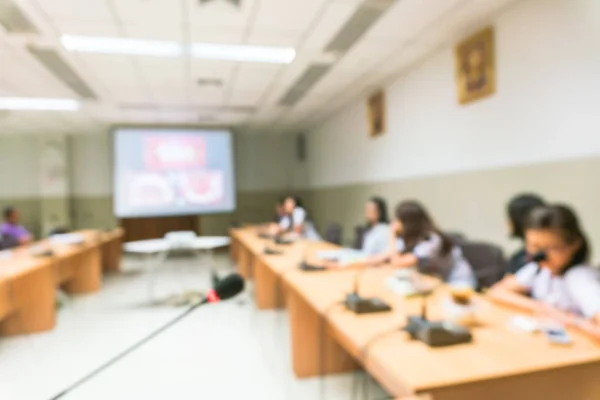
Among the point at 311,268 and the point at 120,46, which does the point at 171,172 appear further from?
the point at 311,268

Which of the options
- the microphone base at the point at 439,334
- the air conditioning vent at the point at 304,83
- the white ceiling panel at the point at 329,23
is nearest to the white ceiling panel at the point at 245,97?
the air conditioning vent at the point at 304,83

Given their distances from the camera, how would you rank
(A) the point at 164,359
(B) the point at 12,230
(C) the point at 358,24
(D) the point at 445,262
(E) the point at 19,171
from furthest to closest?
(E) the point at 19,171 → (B) the point at 12,230 → (C) the point at 358,24 → (A) the point at 164,359 → (D) the point at 445,262

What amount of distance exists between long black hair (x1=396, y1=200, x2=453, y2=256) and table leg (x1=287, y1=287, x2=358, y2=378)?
0.83 m

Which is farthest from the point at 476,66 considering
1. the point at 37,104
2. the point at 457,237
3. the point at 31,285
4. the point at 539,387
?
the point at 37,104

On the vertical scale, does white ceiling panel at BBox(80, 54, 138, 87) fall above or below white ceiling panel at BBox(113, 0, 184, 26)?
below

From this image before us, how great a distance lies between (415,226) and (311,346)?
3.40 ft

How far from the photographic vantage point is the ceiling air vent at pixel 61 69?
3.81 m

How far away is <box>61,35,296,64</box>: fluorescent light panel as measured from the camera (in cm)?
361

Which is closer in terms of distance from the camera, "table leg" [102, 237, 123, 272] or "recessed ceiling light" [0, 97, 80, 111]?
"recessed ceiling light" [0, 97, 80, 111]

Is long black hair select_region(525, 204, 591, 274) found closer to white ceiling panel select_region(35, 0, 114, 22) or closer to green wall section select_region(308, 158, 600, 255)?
green wall section select_region(308, 158, 600, 255)

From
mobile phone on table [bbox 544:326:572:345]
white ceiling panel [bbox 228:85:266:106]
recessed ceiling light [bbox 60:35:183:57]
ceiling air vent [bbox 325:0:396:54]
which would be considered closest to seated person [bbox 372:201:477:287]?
mobile phone on table [bbox 544:326:572:345]

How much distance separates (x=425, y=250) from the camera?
281 centimetres

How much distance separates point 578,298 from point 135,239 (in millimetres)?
7894

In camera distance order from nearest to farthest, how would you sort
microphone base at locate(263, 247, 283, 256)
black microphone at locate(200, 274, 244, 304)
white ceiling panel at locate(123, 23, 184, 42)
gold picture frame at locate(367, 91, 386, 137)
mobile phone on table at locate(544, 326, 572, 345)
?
black microphone at locate(200, 274, 244, 304) → mobile phone on table at locate(544, 326, 572, 345) → white ceiling panel at locate(123, 23, 184, 42) → microphone base at locate(263, 247, 283, 256) → gold picture frame at locate(367, 91, 386, 137)
